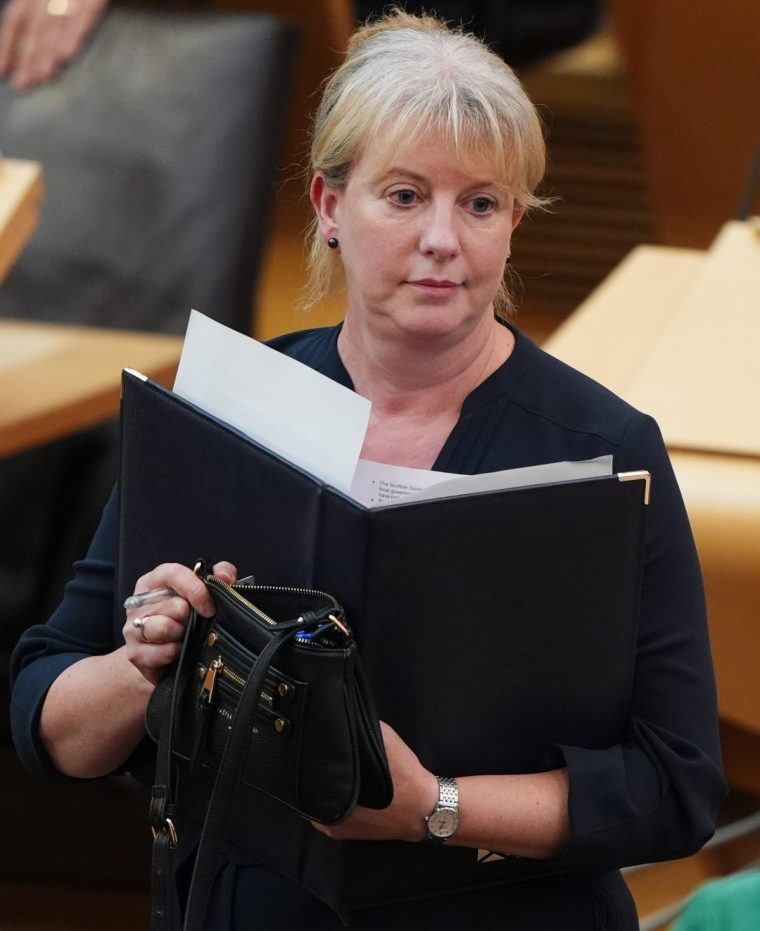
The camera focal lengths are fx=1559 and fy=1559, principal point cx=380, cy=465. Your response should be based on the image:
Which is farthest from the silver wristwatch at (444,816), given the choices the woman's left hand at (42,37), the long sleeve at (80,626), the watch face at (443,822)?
the woman's left hand at (42,37)

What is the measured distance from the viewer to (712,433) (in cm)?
188

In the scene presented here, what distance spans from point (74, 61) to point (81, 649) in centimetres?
200

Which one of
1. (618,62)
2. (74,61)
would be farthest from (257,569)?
(618,62)

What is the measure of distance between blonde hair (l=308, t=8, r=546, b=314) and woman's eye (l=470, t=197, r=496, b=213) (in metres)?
0.02

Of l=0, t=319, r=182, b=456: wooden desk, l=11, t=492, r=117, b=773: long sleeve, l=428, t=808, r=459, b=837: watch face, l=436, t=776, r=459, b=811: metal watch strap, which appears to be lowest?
l=428, t=808, r=459, b=837: watch face

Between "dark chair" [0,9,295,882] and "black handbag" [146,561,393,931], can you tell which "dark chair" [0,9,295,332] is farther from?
"black handbag" [146,561,393,931]

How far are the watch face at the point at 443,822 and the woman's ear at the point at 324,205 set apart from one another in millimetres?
523

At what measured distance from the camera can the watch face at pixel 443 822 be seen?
1.18 metres

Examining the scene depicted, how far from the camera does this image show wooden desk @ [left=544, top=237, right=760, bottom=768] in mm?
1744

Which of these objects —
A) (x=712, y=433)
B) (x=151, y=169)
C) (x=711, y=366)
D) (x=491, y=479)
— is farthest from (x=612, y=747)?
(x=151, y=169)

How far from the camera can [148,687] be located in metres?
1.28

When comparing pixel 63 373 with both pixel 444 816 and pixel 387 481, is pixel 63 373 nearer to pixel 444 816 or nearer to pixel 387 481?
pixel 387 481

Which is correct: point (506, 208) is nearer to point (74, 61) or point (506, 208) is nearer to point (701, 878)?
point (701, 878)

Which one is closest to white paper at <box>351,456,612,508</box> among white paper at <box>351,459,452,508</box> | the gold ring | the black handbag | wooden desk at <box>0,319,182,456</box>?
white paper at <box>351,459,452,508</box>
